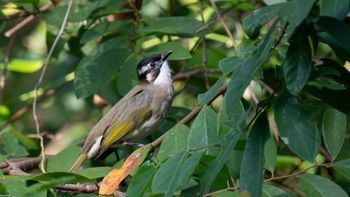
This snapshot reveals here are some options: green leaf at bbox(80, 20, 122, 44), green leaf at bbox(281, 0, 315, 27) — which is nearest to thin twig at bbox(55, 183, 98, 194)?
green leaf at bbox(281, 0, 315, 27)

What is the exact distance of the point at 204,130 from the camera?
3174 mm

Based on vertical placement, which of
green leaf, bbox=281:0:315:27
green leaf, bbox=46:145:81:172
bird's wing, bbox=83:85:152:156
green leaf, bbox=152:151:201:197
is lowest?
bird's wing, bbox=83:85:152:156

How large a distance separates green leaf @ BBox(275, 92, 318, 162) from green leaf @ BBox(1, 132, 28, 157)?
1.97m

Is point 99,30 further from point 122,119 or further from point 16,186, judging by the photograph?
point 16,186

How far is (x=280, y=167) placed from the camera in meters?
5.00

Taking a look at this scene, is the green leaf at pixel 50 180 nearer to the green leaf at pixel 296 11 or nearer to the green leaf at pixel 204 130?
the green leaf at pixel 204 130

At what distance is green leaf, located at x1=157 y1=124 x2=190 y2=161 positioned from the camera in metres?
3.23

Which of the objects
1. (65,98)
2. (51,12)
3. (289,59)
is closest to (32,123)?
(65,98)

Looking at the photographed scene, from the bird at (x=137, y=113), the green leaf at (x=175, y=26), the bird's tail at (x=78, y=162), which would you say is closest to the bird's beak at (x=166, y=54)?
the bird at (x=137, y=113)

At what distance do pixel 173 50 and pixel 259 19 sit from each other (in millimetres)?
2283

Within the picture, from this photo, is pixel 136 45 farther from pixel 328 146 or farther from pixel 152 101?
pixel 328 146

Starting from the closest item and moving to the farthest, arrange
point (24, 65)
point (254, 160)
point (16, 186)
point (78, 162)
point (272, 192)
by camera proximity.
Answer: point (254, 160) → point (16, 186) → point (272, 192) → point (78, 162) → point (24, 65)

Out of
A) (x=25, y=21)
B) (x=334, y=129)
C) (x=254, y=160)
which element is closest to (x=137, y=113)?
(x=25, y=21)

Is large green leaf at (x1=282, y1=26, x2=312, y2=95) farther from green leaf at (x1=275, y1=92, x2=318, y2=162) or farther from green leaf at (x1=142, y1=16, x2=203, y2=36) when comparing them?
green leaf at (x1=142, y1=16, x2=203, y2=36)
